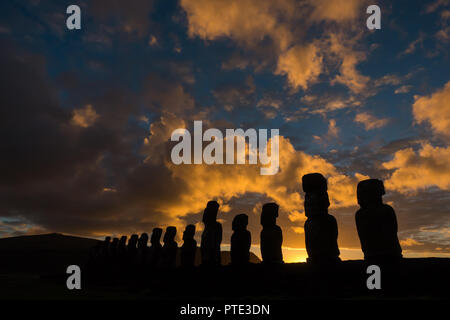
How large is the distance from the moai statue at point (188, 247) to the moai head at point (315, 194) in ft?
28.0

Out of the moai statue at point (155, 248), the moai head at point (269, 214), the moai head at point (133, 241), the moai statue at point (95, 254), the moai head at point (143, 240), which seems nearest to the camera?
the moai head at point (269, 214)

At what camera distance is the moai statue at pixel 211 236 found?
14.3 metres

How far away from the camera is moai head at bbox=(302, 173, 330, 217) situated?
31.3 ft

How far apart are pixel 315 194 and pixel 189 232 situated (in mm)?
9401

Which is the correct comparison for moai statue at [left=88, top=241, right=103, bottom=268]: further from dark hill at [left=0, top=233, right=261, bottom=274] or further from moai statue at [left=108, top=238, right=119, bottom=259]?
dark hill at [left=0, top=233, right=261, bottom=274]

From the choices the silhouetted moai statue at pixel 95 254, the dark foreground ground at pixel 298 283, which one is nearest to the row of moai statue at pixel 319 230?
the dark foreground ground at pixel 298 283

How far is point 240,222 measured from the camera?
516 inches

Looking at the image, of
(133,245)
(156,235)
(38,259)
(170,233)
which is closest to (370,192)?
(170,233)

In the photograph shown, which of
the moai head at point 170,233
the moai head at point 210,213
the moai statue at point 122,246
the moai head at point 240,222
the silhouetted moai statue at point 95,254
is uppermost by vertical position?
the moai head at point 210,213

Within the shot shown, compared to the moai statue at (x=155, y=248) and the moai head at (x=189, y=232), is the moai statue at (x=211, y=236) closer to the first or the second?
the moai head at (x=189, y=232)

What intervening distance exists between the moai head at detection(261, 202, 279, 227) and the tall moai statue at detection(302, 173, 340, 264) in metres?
2.28

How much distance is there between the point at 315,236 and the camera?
9203 mm

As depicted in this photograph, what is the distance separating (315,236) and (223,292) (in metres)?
3.56

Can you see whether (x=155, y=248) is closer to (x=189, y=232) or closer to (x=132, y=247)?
(x=132, y=247)
